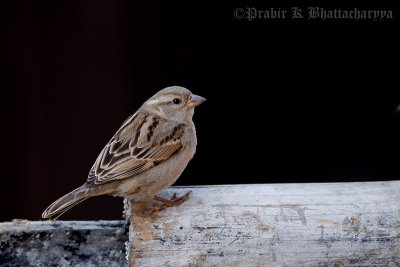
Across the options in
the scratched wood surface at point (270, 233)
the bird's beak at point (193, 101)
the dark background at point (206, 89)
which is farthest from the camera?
the dark background at point (206, 89)

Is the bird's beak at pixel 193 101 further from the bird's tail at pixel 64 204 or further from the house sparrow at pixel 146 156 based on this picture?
the bird's tail at pixel 64 204

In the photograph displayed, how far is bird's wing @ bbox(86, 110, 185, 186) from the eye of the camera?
2652mm

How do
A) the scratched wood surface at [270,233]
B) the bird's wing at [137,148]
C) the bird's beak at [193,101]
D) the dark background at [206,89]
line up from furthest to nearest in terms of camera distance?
1. the dark background at [206,89]
2. the bird's beak at [193,101]
3. the bird's wing at [137,148]
4. the scratched wood surface at [270,233]

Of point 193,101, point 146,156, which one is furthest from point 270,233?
point 193,101

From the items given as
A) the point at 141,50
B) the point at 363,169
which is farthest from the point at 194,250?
the point at 363,169

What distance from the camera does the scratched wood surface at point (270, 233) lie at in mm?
2400

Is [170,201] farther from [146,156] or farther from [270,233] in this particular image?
[270,233]

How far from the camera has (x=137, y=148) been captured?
108 inches

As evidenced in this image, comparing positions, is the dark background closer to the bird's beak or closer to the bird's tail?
the bird's beak

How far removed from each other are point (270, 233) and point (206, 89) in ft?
6.51

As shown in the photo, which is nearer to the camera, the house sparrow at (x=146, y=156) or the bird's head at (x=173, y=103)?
the house sparrow at (x=146, y=156)

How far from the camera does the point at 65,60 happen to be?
392 cm

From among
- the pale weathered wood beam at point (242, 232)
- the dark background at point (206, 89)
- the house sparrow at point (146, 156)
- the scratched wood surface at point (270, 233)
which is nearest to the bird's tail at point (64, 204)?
the house sparrow at point (146, 156)

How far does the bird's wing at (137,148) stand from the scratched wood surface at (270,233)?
204mm
